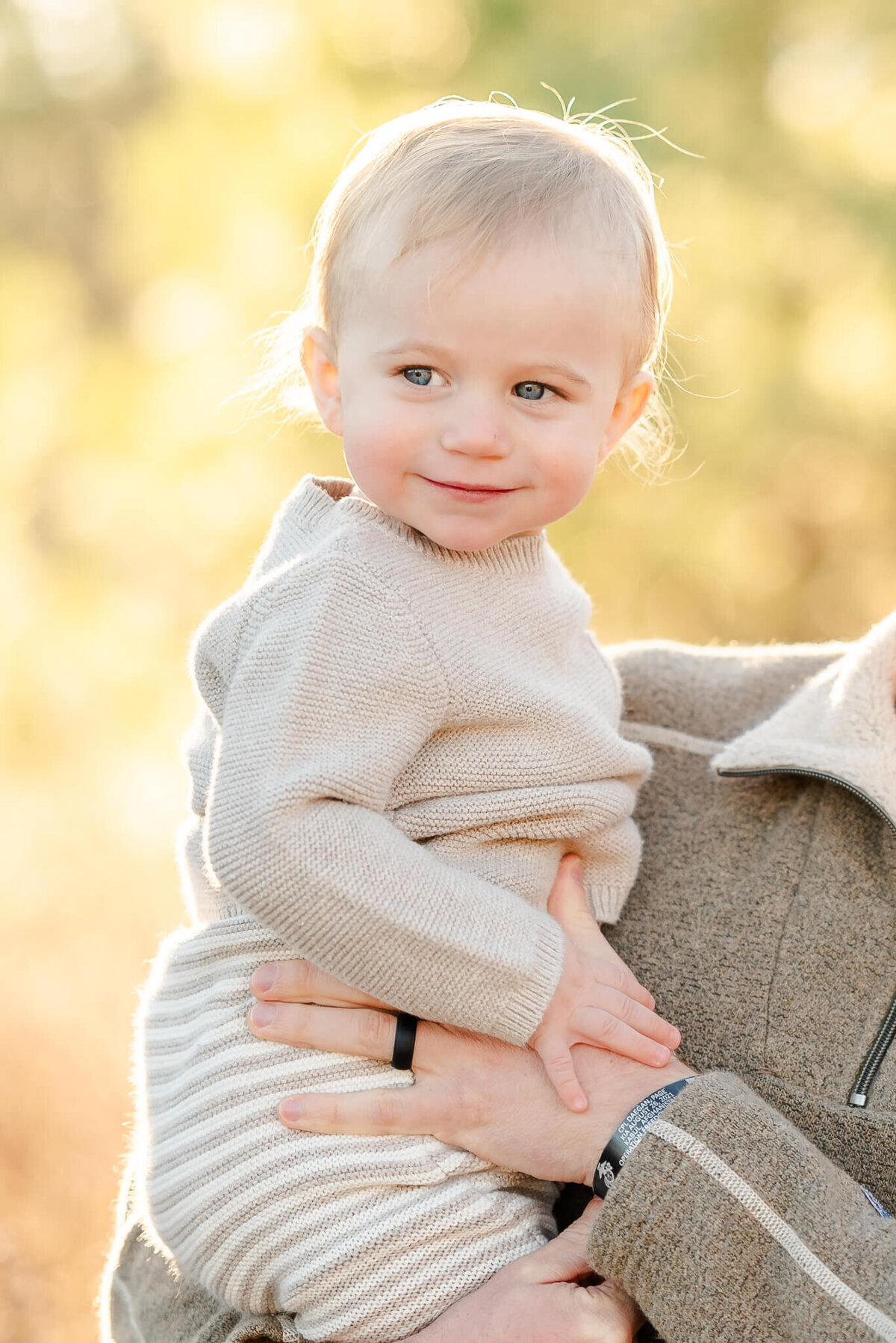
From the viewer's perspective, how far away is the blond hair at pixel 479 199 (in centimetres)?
126

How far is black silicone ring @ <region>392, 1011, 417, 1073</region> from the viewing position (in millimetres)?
1357

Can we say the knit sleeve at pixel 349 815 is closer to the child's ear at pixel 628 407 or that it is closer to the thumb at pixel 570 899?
the thumb at pixel 570 899

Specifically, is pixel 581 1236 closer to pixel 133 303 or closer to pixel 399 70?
pixel 399 70

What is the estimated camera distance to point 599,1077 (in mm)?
1382

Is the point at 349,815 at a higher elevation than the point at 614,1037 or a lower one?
higher

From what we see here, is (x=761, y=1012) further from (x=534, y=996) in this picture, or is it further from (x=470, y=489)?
(x=470, y=489)

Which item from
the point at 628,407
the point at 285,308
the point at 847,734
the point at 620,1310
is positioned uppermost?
the point at 628,407

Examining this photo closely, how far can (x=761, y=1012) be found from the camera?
1.45m

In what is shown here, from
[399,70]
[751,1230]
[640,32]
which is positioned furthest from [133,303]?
[751,1230]

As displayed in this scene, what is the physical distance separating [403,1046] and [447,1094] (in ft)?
0.23

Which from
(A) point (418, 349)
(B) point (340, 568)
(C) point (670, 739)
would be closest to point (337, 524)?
(B) point (340, 568)

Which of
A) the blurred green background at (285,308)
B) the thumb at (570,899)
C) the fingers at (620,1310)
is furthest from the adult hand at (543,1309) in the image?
the blurred green background at (285,308)

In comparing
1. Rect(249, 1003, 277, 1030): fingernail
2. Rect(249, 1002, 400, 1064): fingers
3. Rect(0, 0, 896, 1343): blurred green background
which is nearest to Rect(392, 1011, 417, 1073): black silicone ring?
Rect(249, 1002, 400, 1064): fingers

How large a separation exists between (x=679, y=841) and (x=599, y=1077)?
1.14 ft
